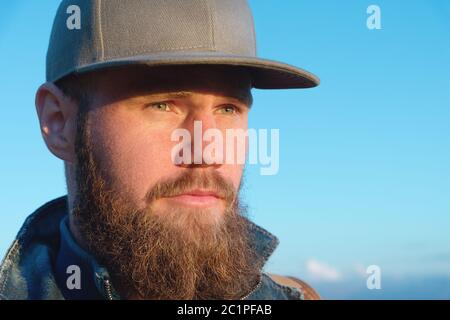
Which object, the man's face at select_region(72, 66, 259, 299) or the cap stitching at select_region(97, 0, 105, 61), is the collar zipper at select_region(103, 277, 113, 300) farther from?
the cap stitching at select_region(97, 0, 105, 61)

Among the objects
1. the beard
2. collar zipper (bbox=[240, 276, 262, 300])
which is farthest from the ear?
collar zipper (bbox=[240, 276, 262, 300])

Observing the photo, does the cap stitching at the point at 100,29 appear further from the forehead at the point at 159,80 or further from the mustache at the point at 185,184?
the mustache at the point at 185,184

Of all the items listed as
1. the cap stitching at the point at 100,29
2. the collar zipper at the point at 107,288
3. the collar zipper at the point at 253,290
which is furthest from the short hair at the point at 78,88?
the collar zipper at the point at 253,290

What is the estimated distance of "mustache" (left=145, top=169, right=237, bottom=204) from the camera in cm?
347

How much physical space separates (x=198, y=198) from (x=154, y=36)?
93 centimetres

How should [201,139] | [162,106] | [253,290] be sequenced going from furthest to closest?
[253,290] → [162,106] → [201,139]

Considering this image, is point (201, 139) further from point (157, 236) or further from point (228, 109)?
point (157, 236)

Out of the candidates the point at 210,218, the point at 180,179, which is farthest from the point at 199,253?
the point at 180,179

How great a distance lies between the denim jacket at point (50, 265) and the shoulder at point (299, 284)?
39 centimetres

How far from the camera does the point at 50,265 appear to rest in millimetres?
3734

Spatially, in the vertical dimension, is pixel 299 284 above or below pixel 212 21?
below

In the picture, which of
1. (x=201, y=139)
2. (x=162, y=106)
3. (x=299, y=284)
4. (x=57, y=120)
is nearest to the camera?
(x=201, y=139)

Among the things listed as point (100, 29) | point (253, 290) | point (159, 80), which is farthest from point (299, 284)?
point (100, 29)

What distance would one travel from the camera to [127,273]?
12.0ft
